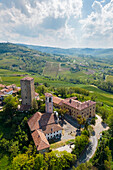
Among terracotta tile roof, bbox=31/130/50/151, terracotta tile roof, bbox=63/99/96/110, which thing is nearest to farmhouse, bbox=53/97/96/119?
terracotta tile roof, bbox=63/99/96/110

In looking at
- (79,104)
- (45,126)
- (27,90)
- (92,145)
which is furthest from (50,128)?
(79,104)

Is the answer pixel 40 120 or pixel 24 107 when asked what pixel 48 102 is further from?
pixel 24 107

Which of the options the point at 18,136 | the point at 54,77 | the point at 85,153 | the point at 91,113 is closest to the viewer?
the point at 85,153

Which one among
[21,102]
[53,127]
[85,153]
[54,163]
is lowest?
[85,153]

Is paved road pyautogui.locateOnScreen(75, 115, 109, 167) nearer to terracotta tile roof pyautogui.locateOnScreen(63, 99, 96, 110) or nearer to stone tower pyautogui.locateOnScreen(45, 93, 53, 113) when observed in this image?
terracotta tile roof pyautogui.locateOnScreen(63, 99, 96, 110)

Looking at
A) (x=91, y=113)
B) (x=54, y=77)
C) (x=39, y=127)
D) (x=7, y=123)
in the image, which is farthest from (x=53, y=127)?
(x=54, y=77)

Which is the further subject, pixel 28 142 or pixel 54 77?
pixel 54 77

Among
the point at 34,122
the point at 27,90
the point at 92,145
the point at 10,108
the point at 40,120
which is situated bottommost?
the point at 92,145

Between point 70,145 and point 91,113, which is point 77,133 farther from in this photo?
point 91,113

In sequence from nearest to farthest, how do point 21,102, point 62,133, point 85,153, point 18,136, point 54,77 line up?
point 85,153 → point 18,136 → point 62,133 → point 21,102 → point 54,77
